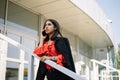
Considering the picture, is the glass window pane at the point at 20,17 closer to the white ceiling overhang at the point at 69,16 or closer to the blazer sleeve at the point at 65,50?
the white ceiling overhang at the point at 69,16

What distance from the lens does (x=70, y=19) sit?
596cm

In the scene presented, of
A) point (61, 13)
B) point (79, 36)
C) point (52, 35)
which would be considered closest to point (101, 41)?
point (79, 36)

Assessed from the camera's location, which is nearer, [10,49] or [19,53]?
[10,49]

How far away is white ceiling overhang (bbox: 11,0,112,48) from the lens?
190 inches

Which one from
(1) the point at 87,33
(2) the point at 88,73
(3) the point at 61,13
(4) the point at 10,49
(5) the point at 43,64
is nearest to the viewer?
(5) the point at 43,64

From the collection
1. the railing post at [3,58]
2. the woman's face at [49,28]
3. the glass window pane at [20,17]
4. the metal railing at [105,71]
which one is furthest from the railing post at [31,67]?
the glass window pane at [20,17]

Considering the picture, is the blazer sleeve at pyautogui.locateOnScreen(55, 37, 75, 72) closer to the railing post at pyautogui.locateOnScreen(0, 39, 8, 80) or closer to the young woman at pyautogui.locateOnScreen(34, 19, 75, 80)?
the young woman at pyautogui.locateOnScreen(34, 19, 75, 80)

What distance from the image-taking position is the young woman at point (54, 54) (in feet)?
4.92

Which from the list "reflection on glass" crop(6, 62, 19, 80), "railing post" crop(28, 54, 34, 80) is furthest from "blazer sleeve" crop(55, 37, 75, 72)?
"reflection on glass" crop(6, 62, 19, 80)

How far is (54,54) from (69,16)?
4.22 metres

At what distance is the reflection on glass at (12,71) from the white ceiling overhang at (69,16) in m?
1.46

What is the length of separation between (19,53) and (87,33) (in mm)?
3974

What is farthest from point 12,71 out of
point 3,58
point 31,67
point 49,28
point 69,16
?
point 49,28

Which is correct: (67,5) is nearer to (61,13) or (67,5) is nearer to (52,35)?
(61,13)
